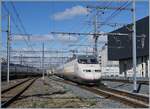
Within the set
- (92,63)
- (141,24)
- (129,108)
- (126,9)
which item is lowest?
(129,108)

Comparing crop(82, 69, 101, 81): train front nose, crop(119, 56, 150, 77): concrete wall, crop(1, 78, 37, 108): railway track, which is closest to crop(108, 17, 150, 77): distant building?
crop(119, 56, 150, 77): concrete wall

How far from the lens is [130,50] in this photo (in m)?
73.0

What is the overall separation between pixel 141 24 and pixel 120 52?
12734 mm

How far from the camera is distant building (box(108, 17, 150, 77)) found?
65.6 metres

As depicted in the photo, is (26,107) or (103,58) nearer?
(26,107)

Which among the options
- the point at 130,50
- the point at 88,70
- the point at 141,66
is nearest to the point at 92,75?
the point at 88,70

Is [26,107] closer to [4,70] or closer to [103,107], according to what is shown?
[103,107]

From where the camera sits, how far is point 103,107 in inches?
603

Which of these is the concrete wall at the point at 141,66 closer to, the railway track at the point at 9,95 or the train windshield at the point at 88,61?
the train windshield at the point at 88,61

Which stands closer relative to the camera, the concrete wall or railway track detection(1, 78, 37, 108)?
railway track detection(1, 78, 37, 108)

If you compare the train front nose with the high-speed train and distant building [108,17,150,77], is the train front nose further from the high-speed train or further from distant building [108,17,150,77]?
distant building [108,17,150,77]

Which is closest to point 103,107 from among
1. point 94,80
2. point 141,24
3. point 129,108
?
point 129,108

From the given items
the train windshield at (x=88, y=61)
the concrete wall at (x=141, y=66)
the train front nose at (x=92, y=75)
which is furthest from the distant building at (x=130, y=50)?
the train front nose at (x=92, y=75)

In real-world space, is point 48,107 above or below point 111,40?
below
